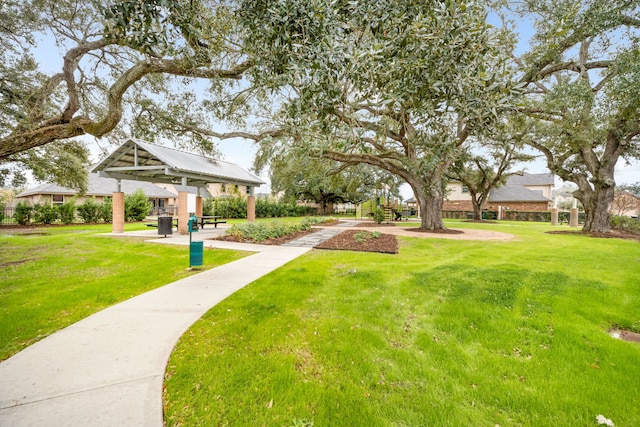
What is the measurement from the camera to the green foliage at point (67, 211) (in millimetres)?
18028

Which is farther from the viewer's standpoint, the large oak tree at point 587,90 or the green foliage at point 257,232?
the green foliage at point 257,232

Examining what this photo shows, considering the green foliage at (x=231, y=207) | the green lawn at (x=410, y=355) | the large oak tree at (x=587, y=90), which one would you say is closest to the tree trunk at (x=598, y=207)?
the large oak tree at (x=587, y=90)

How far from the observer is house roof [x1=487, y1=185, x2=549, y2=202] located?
1433 inches

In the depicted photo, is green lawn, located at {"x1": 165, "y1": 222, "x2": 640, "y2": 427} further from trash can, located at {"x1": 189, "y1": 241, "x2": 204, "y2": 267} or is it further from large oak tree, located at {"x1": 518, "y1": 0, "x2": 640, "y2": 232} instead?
large oak tree, located at {"x1": 518, "y1": 0, "x2": 640, "y2": 232}

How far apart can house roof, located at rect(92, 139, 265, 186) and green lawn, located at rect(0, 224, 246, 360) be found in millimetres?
3829

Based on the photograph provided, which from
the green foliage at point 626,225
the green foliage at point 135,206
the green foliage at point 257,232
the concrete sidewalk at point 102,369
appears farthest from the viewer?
the green foliage at point 135,206

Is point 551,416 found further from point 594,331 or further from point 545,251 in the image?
point 545,251

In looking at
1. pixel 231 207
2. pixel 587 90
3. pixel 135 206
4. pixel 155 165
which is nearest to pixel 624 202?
pixel 587 90

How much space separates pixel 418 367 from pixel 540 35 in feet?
38.8

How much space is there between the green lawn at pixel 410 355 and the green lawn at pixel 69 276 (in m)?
1.89

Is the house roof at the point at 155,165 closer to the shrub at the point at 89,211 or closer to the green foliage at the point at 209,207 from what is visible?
the shrub at the point at 89,211

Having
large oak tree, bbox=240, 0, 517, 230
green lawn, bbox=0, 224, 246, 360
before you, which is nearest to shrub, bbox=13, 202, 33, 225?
green lawn, bbox=0, 224, 246, 360

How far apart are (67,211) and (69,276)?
54.7ft

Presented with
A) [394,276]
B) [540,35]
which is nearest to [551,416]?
[394,276]
